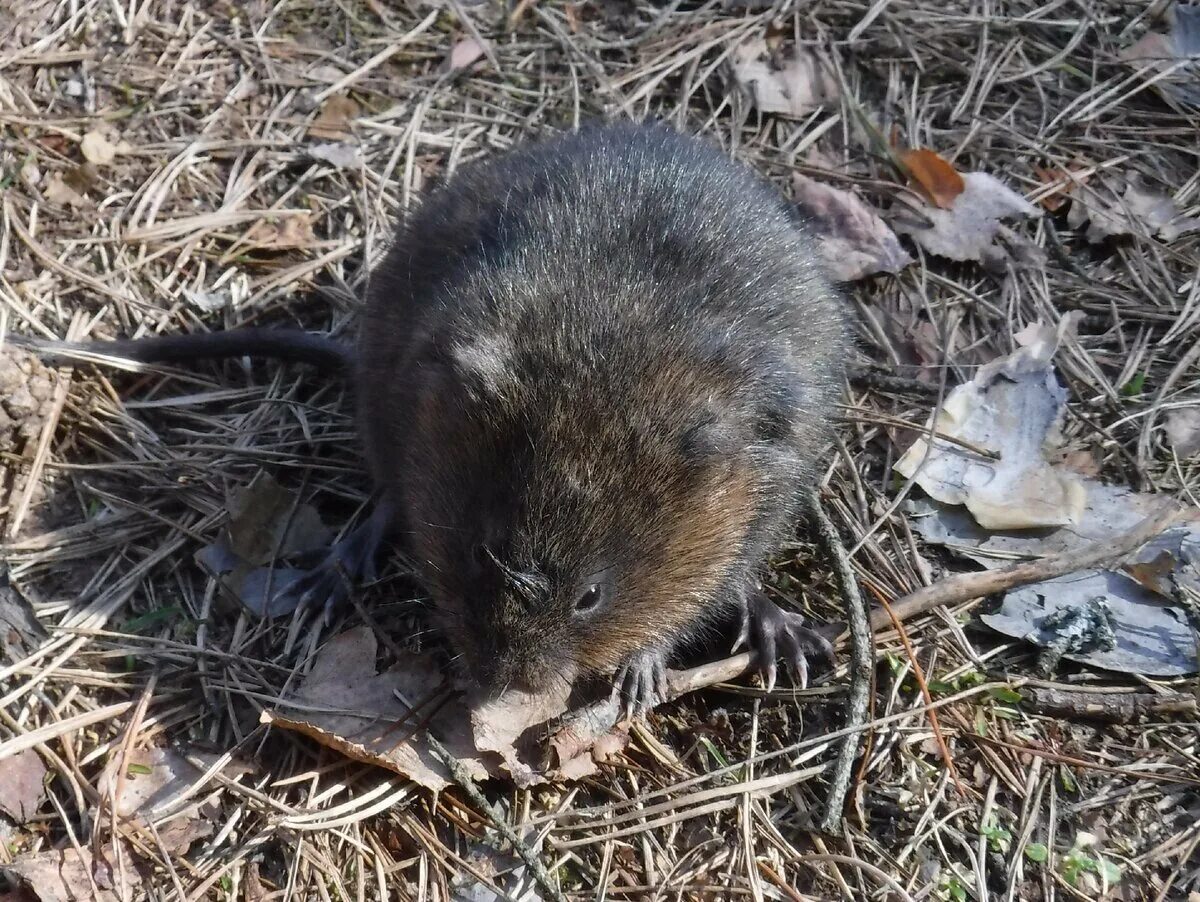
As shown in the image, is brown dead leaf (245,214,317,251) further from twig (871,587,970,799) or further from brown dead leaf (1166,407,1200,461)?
brown dead leaf (1166,407,1200,461)

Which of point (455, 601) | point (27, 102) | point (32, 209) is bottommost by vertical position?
point (455, 601)

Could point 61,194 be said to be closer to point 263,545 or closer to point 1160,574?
point 263,545

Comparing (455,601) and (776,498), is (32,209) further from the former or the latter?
(776,498)

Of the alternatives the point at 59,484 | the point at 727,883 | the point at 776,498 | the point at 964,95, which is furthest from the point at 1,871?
the point at 964,95

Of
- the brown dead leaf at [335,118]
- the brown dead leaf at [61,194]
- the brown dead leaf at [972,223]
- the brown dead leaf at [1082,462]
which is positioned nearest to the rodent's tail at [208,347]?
the brown dead leaf at [61,194]

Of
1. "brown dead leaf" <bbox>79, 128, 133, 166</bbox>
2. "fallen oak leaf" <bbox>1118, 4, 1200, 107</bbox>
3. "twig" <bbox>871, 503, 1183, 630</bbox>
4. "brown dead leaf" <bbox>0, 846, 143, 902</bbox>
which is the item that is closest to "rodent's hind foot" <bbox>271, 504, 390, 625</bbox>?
"brown dead leaf" <bbox>0, 846, 143, 902</bbox>

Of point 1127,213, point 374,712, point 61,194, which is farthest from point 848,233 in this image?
point 61,194

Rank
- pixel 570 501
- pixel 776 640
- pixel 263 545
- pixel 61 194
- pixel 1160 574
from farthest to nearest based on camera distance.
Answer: pixel 61 194, pixel 263 545, pixel 1160 574, pixel 776 640, pixel 570 501
